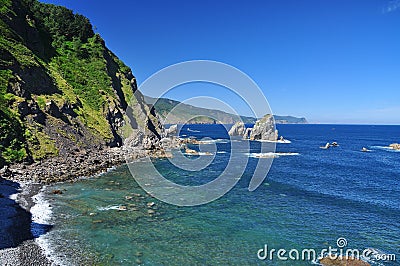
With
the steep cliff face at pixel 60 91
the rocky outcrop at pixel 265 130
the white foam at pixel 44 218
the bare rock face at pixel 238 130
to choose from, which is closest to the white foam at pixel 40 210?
the white foam at pixel 44 218

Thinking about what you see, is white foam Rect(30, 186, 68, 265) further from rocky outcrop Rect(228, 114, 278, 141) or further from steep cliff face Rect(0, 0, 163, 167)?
rocky outcrop Rect(228, 114, 278, 141)

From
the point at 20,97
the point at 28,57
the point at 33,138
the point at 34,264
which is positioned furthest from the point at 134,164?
the point at 34,264

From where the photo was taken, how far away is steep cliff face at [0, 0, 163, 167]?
52.1 meters

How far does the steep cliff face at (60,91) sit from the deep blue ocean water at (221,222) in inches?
584

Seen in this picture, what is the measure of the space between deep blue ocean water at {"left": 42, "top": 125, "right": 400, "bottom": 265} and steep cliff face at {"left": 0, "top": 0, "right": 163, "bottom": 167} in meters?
14.8

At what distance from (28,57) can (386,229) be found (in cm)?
7002

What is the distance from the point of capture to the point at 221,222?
31.5m

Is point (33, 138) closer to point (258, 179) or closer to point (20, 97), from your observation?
point (20, 97)

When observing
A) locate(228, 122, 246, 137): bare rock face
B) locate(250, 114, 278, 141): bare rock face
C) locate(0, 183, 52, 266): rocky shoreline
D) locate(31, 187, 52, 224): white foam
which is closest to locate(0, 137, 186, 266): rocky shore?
locate(0, 183, 52, 266): rocky shoreline

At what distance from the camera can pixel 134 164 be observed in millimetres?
63750

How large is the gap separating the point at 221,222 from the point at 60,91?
54.9 m

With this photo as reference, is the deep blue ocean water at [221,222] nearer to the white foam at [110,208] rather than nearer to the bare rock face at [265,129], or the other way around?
the white foam at [110,208]

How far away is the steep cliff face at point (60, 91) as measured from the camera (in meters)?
52.1

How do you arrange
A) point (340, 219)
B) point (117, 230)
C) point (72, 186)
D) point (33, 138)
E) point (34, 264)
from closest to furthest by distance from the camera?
point (34, 264)
point (117, 230)
point (340, 219)
point (72, 186)
point (33, 138)
